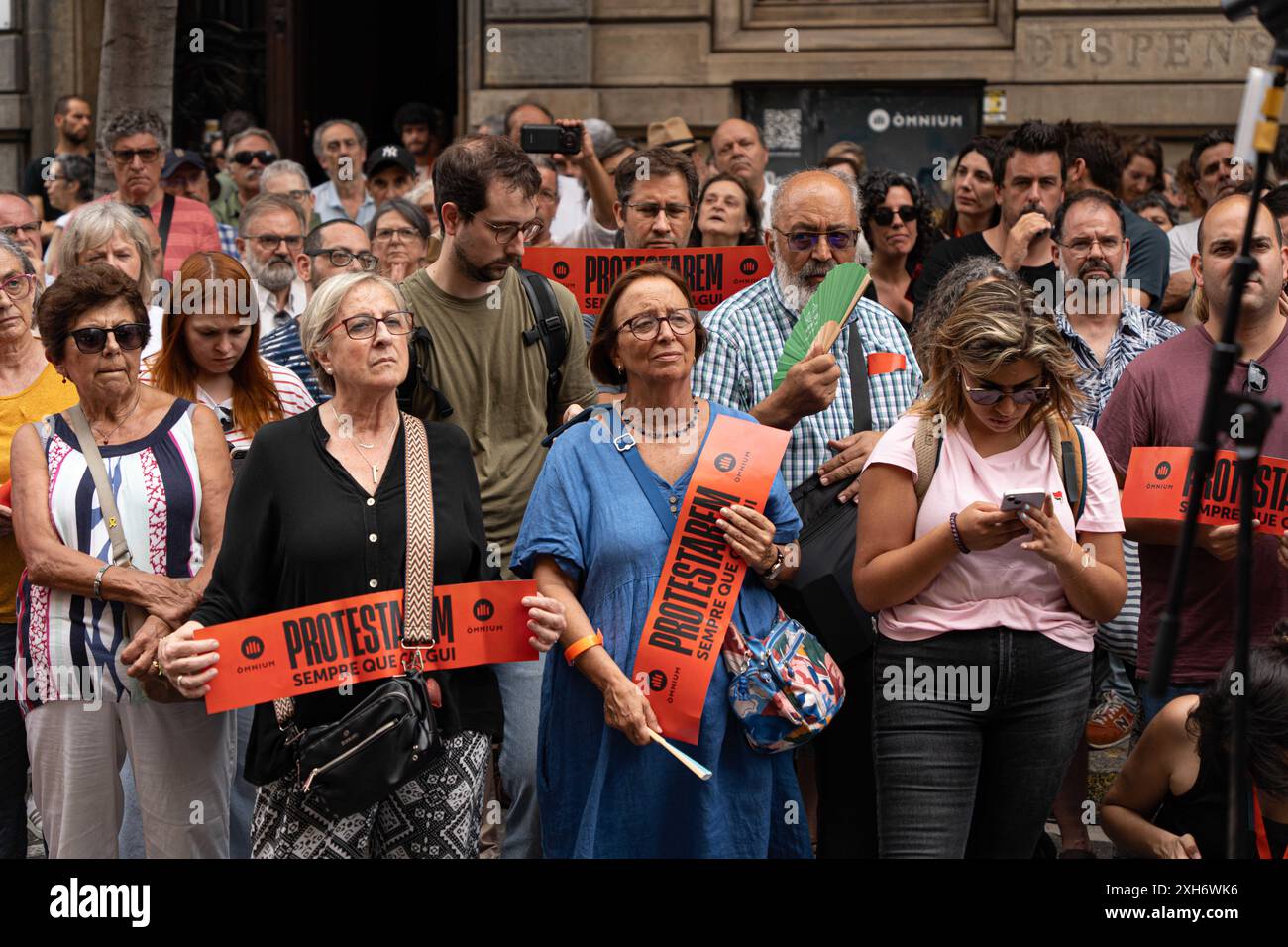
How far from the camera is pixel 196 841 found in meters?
4.52

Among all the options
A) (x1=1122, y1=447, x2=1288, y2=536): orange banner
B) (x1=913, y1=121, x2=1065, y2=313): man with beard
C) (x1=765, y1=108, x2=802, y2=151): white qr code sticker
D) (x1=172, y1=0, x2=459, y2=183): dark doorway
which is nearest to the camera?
(x1=1122, y1=447, x2=1288, y2=536): orange banner

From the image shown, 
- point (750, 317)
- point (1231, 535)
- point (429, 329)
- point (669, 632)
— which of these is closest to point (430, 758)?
point (669, 632)

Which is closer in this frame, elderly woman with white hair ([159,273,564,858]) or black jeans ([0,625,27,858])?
elderly woman with white hair ([159,273,564,858])

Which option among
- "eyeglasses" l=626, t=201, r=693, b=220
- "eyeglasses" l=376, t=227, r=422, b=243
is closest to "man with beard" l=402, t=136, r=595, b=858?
"eyeglasses" l=626, t=201, r=693, b=220

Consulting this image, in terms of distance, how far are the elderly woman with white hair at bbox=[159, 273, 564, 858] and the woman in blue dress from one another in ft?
0.68

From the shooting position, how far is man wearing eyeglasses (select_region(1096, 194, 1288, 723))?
15.6 feet

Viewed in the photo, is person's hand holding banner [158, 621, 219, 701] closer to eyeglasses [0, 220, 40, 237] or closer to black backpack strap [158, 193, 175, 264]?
eyeglasses [0, 220, 40, 237]

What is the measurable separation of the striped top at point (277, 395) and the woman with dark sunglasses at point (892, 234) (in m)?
2.94

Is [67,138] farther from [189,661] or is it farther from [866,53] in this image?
[189,661]
